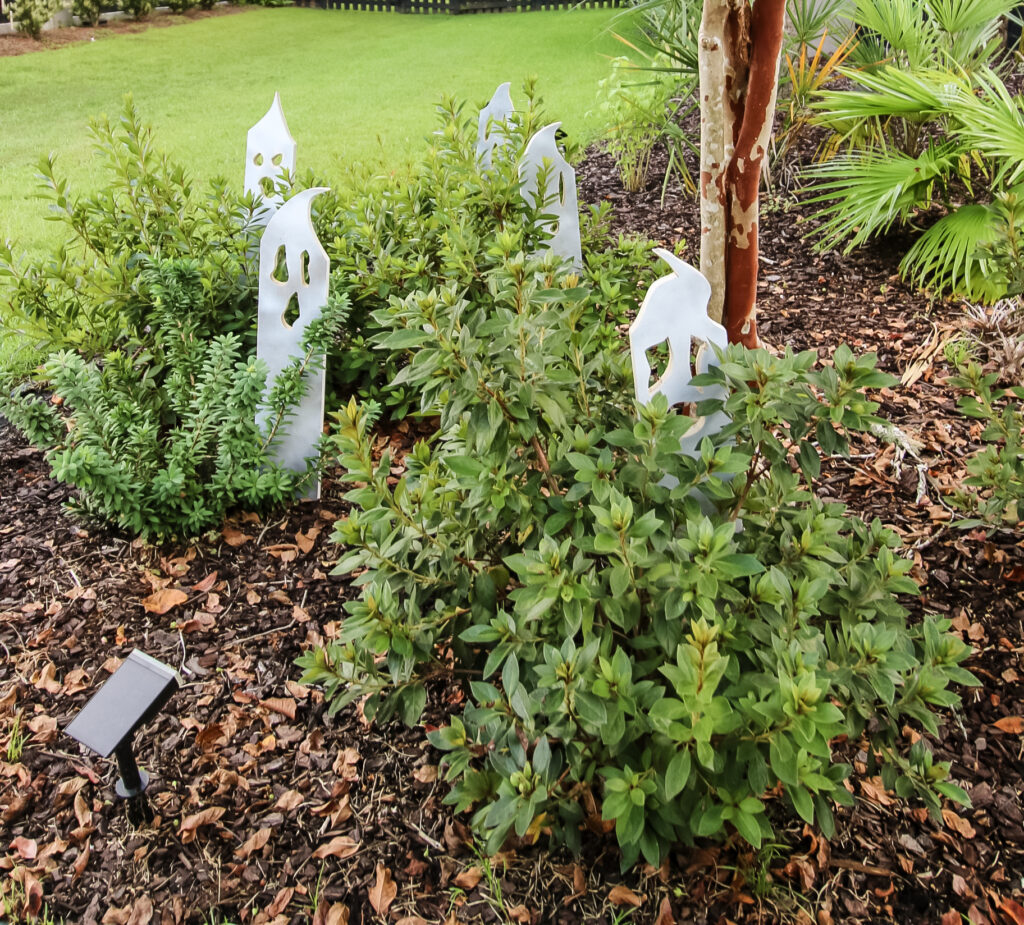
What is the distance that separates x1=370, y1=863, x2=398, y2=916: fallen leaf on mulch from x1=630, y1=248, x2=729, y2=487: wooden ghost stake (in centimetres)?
107

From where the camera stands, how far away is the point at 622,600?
1.42 meters

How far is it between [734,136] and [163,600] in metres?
2.00

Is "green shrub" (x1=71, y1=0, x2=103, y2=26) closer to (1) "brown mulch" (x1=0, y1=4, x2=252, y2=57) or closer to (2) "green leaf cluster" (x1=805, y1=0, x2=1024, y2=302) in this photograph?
(1) "brown mulch" (x1=0, y1=4, x2=252, y2=57)

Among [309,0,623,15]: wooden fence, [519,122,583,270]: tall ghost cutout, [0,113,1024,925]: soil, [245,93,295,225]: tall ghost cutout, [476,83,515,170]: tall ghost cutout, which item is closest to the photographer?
[0,113,1024,925]: soil

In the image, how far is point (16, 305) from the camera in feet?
8.40

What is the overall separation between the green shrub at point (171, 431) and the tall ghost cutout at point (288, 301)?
0.20 ft

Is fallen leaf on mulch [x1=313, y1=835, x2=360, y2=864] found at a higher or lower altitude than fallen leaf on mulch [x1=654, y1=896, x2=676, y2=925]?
higher

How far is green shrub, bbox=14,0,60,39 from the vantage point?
8.52 metres

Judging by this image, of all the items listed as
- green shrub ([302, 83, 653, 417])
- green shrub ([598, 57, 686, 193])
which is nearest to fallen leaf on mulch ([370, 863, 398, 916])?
green shrub ([302, 83, 653, 417])

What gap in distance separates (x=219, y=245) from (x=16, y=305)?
0.69m

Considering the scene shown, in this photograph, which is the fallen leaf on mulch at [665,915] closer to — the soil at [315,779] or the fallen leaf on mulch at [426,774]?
the soil at [315,779]

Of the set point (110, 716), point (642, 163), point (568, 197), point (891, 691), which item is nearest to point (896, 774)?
point (891, 691)

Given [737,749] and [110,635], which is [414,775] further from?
[110,635]

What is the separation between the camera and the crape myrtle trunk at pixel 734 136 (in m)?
1.76
